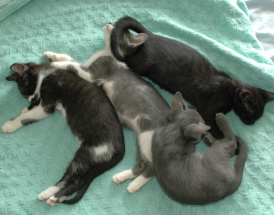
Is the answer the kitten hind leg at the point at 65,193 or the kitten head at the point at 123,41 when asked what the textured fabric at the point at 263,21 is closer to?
the kitten head at the point at 123,41

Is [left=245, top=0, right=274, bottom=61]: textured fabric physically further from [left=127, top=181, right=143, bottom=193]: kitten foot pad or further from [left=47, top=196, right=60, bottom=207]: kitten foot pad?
[left=47, top=196, right=60, bottom=207]: kitten foot pad

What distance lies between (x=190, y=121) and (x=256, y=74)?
0.87 metres

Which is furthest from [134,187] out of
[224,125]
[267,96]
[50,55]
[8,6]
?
[8,6]

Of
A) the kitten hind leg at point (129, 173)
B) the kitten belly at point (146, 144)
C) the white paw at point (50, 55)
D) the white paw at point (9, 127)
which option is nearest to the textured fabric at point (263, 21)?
the kitten belly at point (146, 144)

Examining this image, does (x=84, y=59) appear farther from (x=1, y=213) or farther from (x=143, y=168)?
(x=1, y=213)

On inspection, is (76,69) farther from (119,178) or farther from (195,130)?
(195,130)

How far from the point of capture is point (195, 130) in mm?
1959

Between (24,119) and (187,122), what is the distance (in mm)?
1362

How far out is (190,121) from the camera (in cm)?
210

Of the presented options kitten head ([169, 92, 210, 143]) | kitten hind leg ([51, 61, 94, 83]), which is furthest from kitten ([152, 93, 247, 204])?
kitten hind leg ([51, 61, 94, 83])

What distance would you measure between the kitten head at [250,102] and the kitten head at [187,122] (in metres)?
0.44

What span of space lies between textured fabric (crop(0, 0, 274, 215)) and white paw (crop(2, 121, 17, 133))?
0.15 feet

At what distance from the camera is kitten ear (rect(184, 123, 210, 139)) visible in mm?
1958

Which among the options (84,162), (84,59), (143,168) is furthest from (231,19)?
(84,162)
